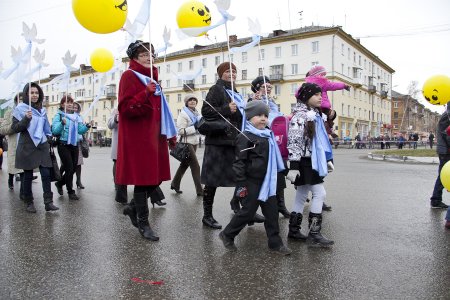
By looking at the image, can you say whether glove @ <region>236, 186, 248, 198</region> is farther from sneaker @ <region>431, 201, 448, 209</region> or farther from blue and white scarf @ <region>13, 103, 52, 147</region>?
sneaker @ <region>431, 201, 448, 209</region>

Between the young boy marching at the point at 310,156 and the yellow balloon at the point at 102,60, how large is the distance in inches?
149

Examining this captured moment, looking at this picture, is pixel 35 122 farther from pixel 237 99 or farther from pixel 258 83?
pixel 258 83

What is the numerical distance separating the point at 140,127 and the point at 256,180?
134 cm

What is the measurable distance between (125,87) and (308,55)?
55.8 meters

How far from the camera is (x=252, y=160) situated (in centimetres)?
382

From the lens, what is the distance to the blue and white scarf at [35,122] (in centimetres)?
568

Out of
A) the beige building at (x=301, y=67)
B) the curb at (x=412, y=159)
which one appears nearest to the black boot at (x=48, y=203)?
the curb at (x=412, y=159)

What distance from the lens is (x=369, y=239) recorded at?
4.20 metres

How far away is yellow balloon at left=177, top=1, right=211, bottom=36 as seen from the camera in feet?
17.8

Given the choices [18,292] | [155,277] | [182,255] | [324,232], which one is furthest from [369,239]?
[18,292]

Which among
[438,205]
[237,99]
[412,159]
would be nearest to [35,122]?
[237,99]

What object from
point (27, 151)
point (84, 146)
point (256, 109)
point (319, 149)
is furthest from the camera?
point (84, 146)

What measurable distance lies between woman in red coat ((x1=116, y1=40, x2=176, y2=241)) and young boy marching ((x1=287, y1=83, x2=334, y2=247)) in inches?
54.9

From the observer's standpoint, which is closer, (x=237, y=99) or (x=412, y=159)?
(x=237, y=99)
